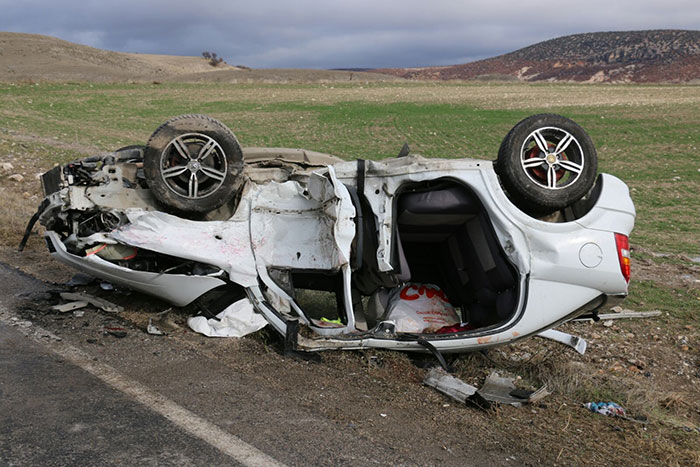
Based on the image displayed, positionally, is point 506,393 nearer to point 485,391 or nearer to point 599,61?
point 485,391

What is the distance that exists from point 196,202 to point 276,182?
0.66m

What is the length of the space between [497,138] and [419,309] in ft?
61.3

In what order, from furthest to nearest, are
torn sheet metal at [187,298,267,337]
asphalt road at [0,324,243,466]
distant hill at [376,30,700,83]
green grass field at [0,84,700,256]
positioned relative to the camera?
distant hill at [376,30,700,83]
green grass field at [0,84,700,256]
torn sheet metal at [187,298,267,337]
asphalt road at [0,324,243,466]

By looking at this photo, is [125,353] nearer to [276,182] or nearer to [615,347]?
[276,182]

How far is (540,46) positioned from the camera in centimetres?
7569

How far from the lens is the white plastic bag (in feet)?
15.8

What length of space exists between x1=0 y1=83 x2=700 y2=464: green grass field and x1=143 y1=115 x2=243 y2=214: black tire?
219 centimetres

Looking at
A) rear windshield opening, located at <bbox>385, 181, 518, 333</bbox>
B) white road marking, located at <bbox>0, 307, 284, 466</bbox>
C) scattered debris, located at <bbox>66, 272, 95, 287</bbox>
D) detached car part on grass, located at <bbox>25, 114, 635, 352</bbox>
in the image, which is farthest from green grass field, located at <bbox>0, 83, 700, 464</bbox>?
scattered debris, located at <bbox>66, 272, 95, 287</bbox>

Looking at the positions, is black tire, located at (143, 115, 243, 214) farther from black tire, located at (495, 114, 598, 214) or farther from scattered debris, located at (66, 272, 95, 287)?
black tire, located at (495, 114, 598, 214)

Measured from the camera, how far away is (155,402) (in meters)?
3.47

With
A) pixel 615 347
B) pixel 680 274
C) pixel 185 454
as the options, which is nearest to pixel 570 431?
pixel 185 454

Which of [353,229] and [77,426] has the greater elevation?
[353,229]

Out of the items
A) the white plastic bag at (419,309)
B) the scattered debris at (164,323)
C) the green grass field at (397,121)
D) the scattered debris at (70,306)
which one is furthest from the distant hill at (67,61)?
the white plastic bag at (419,309)

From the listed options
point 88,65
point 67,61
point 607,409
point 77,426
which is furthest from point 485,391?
point 67,61
